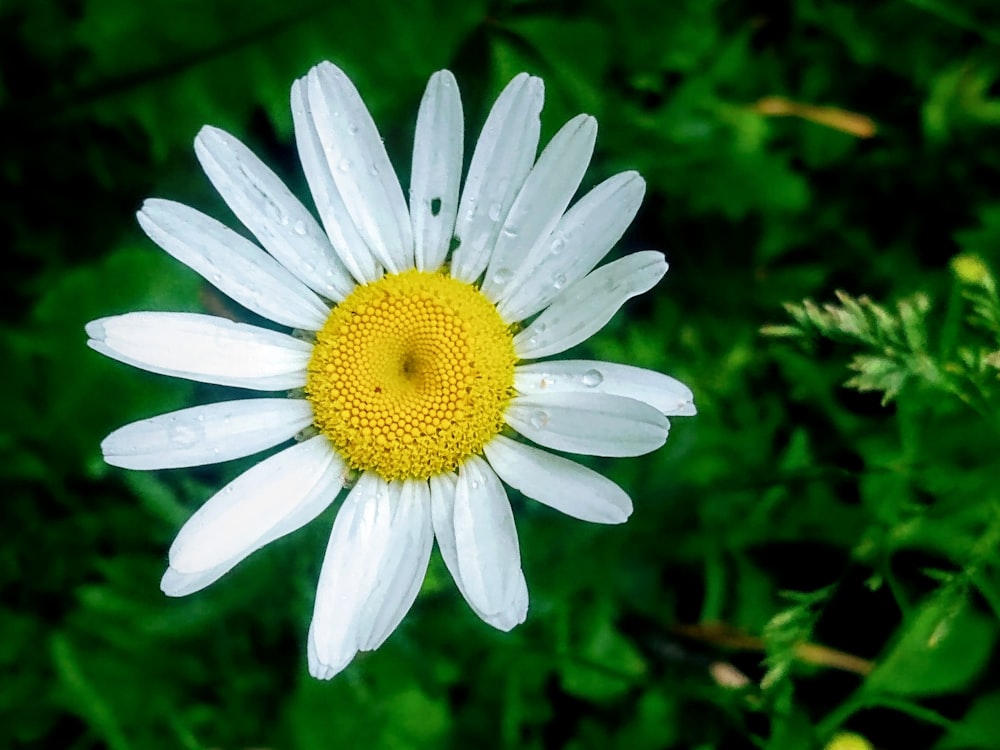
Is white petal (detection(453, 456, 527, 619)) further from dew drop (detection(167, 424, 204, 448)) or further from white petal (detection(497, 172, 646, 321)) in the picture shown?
dew drop (detection(167, 424, 204, 448))

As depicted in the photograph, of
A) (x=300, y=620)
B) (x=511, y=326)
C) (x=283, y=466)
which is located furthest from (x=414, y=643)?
(x=511, y=326)

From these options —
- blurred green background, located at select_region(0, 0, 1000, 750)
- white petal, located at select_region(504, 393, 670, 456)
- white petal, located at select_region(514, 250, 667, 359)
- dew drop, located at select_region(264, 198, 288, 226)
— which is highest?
dew drop, located at select_region(264, 198, 288, 226)

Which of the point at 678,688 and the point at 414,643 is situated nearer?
the point at 414,643

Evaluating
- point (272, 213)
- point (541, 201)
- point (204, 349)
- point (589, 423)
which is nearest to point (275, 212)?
point (272, 213)

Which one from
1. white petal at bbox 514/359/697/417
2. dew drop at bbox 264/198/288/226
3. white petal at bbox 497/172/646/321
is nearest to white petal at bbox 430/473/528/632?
white petal at bbox 514/359/697/417

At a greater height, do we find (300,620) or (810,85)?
(810,85)

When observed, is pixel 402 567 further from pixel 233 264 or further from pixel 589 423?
pixel 233 264

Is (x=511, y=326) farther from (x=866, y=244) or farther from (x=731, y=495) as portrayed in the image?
(x=866, y=244)
